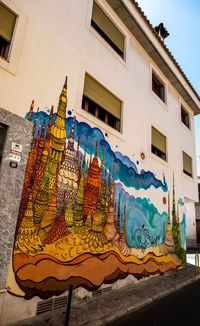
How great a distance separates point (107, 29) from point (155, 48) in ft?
8.55

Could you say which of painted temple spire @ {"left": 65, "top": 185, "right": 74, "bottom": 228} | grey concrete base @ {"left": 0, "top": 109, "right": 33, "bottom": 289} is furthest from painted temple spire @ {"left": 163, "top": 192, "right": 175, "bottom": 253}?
grey concrete base @ {"left": 0, "top": 109, "right": 33, "bottom": 289}

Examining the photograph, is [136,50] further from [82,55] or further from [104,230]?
[104,230]

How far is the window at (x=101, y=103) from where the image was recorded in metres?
5.41

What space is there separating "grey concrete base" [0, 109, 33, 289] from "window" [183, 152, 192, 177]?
8.43 meters

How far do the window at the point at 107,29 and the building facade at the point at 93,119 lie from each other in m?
0.03

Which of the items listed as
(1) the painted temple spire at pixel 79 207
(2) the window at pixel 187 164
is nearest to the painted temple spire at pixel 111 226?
(1) the painted temple spire at pixel 79 207

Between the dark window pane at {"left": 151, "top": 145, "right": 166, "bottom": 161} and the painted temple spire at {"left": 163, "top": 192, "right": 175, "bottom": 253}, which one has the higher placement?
the dark window pane at {"left": 151, "top": 145, "right": 166, "bottom": 161}

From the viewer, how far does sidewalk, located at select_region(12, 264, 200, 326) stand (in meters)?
3.46

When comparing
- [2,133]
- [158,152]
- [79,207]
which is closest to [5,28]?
[2,133]

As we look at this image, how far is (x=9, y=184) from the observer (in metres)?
3.45

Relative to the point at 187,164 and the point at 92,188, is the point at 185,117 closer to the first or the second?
the point at 187,164

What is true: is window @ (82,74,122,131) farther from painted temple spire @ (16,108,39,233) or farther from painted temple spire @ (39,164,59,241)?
painted temple spire @ (39,164,59,241)

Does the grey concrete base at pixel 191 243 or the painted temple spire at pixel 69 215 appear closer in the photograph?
the painted temple spire at pixel 69 215

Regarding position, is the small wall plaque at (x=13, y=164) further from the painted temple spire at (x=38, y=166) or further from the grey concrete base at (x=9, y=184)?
the painted temple spire at (x=38, y=166)
